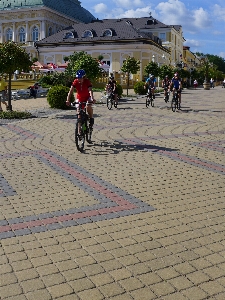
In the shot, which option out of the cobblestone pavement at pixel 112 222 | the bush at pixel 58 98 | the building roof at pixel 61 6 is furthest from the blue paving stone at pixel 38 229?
the building roof at pixel 61 6

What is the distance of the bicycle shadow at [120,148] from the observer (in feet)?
30.3

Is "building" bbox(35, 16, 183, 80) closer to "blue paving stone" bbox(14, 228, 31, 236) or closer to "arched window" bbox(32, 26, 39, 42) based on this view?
"arched window" bbox(32, 26, 39, 42)

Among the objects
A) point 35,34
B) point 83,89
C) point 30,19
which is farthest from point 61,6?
point 83,89

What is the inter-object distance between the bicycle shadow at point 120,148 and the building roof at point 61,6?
64.9 metres

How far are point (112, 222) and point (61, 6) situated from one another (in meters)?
76.4

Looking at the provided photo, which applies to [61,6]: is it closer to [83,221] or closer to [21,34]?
[21,34]

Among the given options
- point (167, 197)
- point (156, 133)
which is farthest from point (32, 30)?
point (167, 197)

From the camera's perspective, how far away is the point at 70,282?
3520 millimetres

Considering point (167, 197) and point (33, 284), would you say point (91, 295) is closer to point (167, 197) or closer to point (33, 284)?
point (33, 284)

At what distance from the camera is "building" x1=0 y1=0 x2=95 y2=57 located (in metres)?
69.6

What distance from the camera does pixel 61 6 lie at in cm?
7544

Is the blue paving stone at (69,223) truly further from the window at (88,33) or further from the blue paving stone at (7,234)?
the window at (88,33)

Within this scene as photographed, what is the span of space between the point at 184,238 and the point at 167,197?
4.80 feet

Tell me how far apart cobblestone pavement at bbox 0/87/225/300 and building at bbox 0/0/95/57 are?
63.4m
